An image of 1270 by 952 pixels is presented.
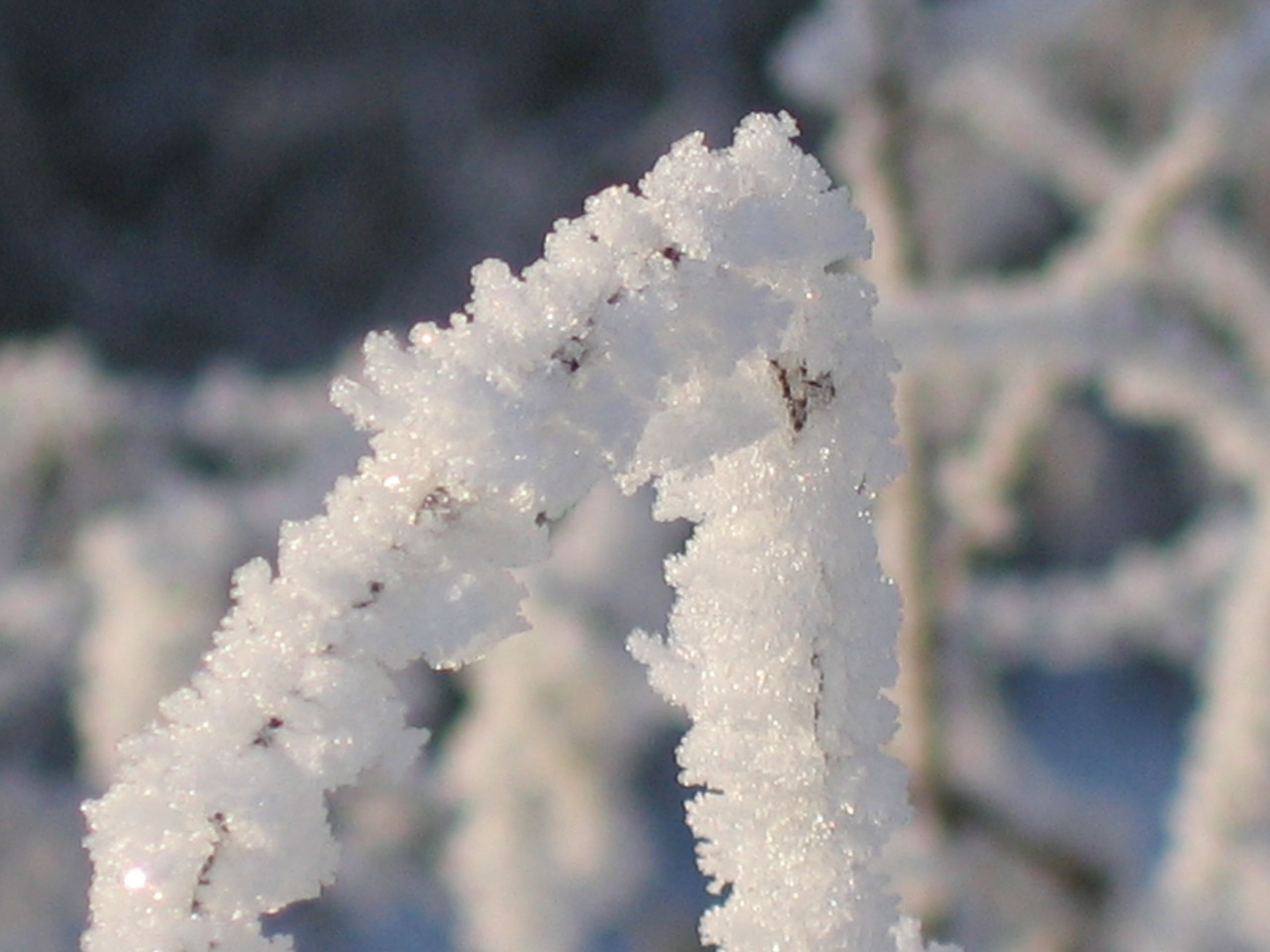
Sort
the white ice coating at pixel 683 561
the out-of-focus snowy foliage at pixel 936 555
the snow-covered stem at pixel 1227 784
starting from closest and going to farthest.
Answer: the white ice coating at pixel 683 561 < the out-of-focus snowy foliage at pixel 936 555 < the snow-covered stem at pixel 1227 784

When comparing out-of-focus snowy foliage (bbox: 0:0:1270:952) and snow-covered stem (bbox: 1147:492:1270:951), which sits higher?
out-of-focus snowy foliage (bbox: 0:0:1270:952)

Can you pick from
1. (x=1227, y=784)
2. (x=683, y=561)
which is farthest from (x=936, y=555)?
(x=683, y=561)

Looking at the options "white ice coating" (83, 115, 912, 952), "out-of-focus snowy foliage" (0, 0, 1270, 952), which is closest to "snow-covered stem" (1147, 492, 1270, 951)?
"out-of-focus snowy foliage" (0, 0, 1270, 952)

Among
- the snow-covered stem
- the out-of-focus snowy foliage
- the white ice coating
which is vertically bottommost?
the white ice coating

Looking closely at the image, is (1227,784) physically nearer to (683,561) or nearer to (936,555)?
(936,555)

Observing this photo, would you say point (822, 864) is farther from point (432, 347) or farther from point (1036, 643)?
point (1036, 643)

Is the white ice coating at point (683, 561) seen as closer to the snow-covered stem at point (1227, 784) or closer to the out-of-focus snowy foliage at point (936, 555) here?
the out-of-focus snowy foliage at point (936, 555)

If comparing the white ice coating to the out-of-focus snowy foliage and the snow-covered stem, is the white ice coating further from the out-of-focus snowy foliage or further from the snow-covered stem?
the snow-covered stem

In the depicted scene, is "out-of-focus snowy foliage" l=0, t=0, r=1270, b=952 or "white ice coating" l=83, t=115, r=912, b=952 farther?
"out-of-focus snowy foliage" l=0, t=0, r=1270, b=952

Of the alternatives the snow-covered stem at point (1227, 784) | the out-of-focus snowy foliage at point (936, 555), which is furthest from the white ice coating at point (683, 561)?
the snow-covered stem at point (1227, 784)

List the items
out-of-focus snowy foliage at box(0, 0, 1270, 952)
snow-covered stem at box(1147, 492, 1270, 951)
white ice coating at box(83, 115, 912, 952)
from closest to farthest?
white ice coating at box(83, 115, 912, 952), out-of-focus snowy foliage at box(0, 0, 1270, 952), snow-covered stem at box(1147, 492, 1270, 951)
